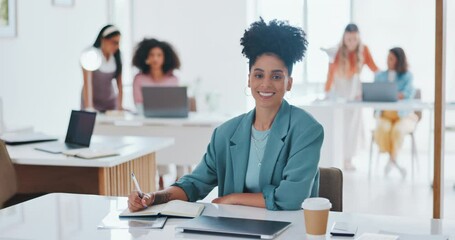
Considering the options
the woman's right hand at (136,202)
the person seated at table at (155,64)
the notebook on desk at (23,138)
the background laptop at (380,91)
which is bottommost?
the woman's right hand at (136,202)

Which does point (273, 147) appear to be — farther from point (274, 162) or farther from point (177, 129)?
point (177, 129)

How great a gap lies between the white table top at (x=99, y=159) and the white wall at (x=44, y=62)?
2521mm

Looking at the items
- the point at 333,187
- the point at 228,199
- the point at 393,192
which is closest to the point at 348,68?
the point at 393,192

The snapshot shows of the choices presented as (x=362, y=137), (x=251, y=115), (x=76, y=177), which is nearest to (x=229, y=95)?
(x=362, y=137)

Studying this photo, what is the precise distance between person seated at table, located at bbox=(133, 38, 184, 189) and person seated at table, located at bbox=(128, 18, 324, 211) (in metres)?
3.49

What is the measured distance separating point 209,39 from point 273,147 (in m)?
6.29

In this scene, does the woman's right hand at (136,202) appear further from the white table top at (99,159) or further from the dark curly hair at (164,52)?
the dark curly hair at (164,52)

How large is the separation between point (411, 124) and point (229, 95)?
2702 mm

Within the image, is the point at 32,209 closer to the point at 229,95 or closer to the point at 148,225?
the point at 148,225

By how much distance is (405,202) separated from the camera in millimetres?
5488

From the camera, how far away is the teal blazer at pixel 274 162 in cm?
232

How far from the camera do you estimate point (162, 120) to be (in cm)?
541

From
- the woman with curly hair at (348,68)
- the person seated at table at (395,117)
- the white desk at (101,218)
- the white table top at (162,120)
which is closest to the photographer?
the white desk at (101,218)

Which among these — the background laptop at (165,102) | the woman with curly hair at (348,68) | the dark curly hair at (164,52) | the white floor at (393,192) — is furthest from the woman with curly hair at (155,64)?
the woman with curly hair at (348,68)
